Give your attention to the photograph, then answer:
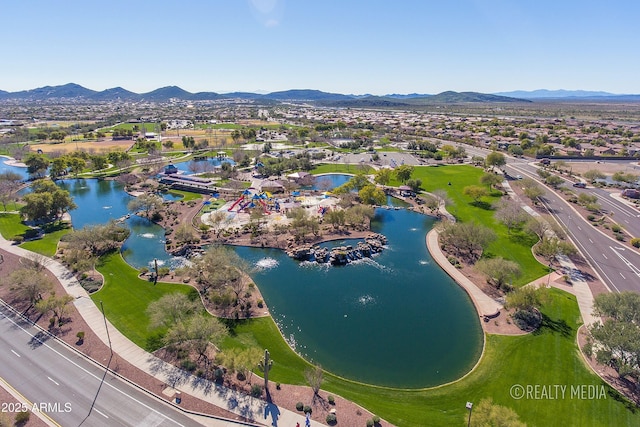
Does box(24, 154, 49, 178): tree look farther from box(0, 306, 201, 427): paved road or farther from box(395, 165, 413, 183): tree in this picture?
box(395, 165, 413, 183): tree

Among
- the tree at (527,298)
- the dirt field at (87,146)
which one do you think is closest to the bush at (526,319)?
the tree at (527,298)

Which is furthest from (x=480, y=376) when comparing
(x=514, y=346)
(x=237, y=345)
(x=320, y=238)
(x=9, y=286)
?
(x=9, y=286)

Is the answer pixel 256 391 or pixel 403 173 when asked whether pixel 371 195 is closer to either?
pixel 403 173

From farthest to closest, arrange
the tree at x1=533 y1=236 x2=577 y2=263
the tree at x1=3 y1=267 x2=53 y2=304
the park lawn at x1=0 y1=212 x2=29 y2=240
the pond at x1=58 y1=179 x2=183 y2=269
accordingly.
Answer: the park lawn at x1=0 y1=212 x2=29 y2=240 < the pond at x1=58 y1=179 x2=183 y2=269 < the tree at x1=533 y1=236 x2=577 y2=263 < the tree at x1=3 y1=267 x2=53 y2=304

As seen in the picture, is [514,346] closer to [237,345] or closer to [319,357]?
[319,357]

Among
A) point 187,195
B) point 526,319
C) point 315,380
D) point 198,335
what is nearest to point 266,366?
Answer: point 315,380

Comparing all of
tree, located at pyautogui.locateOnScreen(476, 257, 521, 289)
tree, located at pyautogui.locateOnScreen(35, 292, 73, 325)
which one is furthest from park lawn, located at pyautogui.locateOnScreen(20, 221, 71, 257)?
tree, located at pyautogui.locateOnScreen(476, 257, 521, 289)

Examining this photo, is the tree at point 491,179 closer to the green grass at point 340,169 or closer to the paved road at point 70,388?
the green grass at point 340,169
